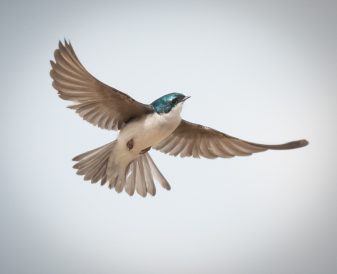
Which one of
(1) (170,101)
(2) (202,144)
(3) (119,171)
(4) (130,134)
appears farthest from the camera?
(2) (202,144)

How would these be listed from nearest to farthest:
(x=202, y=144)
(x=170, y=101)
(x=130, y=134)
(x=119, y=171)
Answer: (x=170, y=101) → (x=130, y=134) → (x=119, y=171) → (x=202, y=144)

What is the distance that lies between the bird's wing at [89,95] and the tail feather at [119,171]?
0.59 ft

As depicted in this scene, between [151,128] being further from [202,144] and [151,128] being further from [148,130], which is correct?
[202,144]

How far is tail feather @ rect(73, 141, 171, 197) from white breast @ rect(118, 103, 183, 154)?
191 millimetres

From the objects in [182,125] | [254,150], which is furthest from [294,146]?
[182,125]

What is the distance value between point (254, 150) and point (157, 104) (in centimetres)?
67

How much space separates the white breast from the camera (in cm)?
369

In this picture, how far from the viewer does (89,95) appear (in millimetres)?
3764

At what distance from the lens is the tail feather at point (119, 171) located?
406 cm

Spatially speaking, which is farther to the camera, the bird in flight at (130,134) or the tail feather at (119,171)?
the tail feather at (119,171)

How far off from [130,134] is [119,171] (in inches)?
15.6

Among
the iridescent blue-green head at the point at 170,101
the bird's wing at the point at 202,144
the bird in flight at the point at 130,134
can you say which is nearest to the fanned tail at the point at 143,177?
the bird in flight at the point at 130,134

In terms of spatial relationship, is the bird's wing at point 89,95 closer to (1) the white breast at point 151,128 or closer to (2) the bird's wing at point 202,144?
(1) the white breast at point 151,128

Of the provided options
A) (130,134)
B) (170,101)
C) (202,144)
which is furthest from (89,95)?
(202,144)
